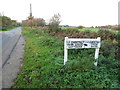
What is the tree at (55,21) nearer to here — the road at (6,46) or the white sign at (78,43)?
the road at (6,46)

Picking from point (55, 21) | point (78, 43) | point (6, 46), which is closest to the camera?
point (78, 43)

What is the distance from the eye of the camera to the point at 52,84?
2553 millimetres

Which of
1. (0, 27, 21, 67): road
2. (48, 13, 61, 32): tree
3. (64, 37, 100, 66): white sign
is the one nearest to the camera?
(64, 37, 100, 66): white sign

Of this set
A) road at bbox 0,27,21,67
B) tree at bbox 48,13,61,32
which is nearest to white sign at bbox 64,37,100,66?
road at bbox 0,27,21,67

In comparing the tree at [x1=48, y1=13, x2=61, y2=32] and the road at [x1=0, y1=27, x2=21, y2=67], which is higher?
the tree at [x1=48, y1=13, x2=61, y2=32]

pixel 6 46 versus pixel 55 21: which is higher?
pixel 55 21

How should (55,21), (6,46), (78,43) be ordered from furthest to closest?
(55,21) → (6,46) → (78,43)

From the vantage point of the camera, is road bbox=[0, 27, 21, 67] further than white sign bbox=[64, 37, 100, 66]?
Yes

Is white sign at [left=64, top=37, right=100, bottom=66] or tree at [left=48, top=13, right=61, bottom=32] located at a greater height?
tree at [left=48, top=13, right=61, bottom=32]

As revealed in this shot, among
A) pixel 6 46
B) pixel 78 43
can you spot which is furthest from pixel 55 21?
pixel 78 43

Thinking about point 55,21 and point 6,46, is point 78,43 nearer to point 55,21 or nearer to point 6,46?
point 6,46

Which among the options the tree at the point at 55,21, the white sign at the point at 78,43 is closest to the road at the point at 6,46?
the white sign at the point at 78,43

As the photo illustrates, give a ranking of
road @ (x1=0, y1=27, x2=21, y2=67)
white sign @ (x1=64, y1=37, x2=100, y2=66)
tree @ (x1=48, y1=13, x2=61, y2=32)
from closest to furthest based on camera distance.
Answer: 1. white sign @ (x1=64, y1=37, x2=100, y2=66)
2. road @ (x1=0, y1=27, x2=21, y2=67)
3. tree @ (x1=48, y1=13, x2=61, y2=32)

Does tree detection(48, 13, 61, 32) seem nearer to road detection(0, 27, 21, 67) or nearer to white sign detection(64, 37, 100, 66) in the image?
road detection(0, 27, 21, 67)
